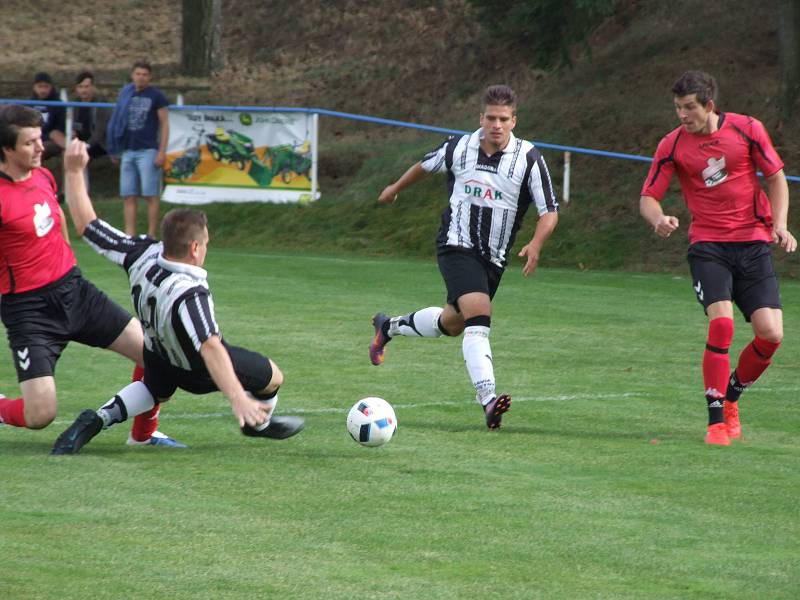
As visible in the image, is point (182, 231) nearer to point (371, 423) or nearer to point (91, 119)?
point (371, 423)

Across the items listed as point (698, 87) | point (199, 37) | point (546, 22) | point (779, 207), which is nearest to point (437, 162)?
point (698, 87)

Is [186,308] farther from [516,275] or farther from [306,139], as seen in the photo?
[306,139]

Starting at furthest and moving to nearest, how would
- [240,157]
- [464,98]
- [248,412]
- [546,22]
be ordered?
1. [464,98]
2. [240,157]
3. [546,22]
4. [248,412]

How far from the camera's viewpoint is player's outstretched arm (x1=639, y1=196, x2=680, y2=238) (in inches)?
322

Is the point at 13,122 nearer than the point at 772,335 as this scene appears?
Yes

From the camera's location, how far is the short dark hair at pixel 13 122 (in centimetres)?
729

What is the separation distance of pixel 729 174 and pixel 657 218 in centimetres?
50

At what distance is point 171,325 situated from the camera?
23.1 feet

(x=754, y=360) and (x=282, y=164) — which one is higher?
(x=754, y=360)

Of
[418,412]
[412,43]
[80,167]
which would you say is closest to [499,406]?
[418,412]

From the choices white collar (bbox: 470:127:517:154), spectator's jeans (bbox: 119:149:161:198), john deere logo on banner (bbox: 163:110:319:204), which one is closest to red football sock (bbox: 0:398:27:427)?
white collar (bbox: 470:127:517:154)

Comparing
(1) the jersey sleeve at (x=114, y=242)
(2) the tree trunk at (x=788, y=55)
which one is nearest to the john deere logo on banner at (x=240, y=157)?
(2) the tree trunk at (x=788, y=55)

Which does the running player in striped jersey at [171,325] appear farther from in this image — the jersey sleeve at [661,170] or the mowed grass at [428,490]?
the jersey sleeve at [661,170]

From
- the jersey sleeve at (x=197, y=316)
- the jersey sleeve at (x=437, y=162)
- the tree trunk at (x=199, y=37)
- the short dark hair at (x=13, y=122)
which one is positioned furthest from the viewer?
the tree trunk at (x=199, y=37)
